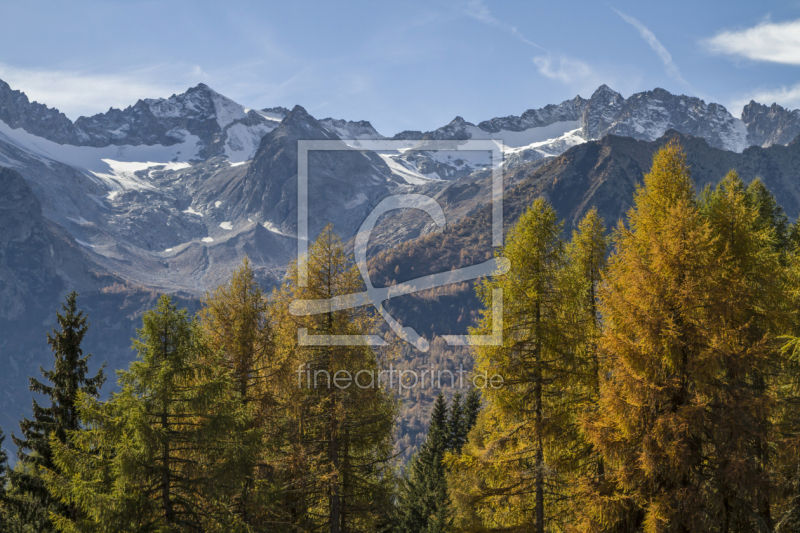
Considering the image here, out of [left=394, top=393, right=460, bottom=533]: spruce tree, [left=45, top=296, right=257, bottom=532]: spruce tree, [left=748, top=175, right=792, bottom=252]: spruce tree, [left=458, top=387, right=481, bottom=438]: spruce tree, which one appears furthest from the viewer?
[left=458, top=387, right=481, bottom=438]: spruce tree

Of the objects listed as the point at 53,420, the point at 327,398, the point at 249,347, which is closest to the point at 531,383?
the point at 327,398

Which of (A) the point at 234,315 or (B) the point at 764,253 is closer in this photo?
(B) the point at 764,253

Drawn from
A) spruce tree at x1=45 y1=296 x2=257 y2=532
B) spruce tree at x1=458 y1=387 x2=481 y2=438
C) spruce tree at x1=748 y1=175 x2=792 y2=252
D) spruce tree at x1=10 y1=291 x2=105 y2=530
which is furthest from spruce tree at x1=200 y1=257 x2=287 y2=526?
spruce tree at x1=458 y1=387 x2=481 y2=438

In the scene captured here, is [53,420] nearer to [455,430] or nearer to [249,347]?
[249,347]

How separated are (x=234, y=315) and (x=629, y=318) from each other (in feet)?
44.1

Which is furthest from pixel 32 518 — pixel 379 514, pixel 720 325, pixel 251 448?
pixel 720 325

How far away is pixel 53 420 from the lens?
18781 millimetres

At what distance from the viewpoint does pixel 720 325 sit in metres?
13.3

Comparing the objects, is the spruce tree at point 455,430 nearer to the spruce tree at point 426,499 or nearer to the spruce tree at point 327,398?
the spruce tree at point 426,499

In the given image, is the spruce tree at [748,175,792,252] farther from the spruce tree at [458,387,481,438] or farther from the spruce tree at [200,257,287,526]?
the spruce tree at [458,387,481,438]

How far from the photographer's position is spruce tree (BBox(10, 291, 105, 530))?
58.6 ft

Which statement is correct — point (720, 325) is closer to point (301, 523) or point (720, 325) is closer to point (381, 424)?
point (381, 424)

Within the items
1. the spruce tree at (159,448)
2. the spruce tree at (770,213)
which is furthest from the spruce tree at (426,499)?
the spruce tree at (770,213)

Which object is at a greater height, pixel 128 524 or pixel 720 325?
pixel 720 325
